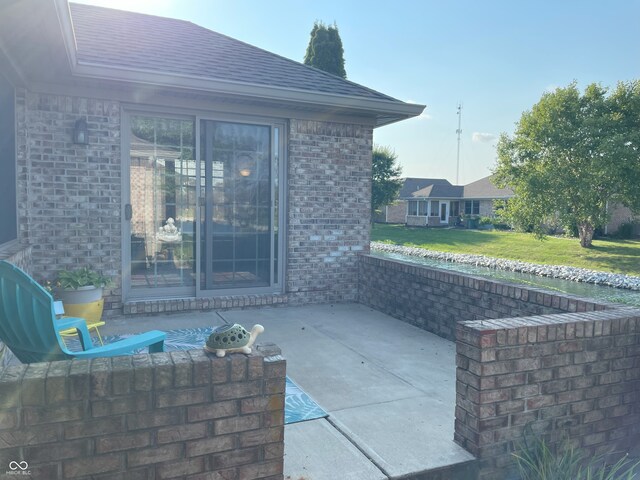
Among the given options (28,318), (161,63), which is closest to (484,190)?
(161,63)

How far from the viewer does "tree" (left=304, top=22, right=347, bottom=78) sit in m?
25.3

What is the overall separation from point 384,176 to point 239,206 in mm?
27280

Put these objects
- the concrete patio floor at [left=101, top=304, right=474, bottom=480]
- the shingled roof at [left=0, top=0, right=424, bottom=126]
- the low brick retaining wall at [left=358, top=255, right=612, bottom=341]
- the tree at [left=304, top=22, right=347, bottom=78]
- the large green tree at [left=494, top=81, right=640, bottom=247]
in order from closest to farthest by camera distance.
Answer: the concrete patio floor at [left=101, top=304, right=474, bottom=480] < the shingled roof at [left=0, top=0, right=424, bottom=126] < the low brick retaining wall at [left=358, top=255, right=612, bottom=341] < the large green tree at [left=494, top=81, right=640, bottom=247] < the tree at [left=304, top=22, right=347, bottom=78]

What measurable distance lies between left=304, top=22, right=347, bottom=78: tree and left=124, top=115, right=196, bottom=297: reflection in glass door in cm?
2056

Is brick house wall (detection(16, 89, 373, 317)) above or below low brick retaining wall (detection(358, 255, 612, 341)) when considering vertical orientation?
above

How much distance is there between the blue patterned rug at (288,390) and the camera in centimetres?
326

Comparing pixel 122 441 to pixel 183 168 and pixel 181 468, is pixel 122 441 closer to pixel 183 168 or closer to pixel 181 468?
pixel 181 468

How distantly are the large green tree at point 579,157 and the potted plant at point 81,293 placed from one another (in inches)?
739

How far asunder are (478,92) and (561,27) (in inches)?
181

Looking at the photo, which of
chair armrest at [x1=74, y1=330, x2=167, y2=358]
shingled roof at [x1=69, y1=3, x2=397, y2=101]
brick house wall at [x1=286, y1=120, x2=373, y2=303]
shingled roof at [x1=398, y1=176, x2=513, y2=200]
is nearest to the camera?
chair armrest at [x1=74, y1=330, x2=167, y2=358]

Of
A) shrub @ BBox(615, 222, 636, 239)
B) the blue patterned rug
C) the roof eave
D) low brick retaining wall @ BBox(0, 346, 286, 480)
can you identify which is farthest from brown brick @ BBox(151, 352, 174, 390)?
shrub @ BBox(615, 222, 636, 239)

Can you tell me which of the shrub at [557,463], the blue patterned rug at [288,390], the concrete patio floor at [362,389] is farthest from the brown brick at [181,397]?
the shrub at [557,463]

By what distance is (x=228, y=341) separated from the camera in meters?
2.13

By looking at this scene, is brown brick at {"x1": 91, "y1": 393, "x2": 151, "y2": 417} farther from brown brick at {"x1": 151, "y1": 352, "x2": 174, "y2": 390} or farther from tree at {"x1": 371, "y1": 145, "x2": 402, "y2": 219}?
tree at {"x1": 371, "y1": 145, "x2": 402, "y2": 219}
